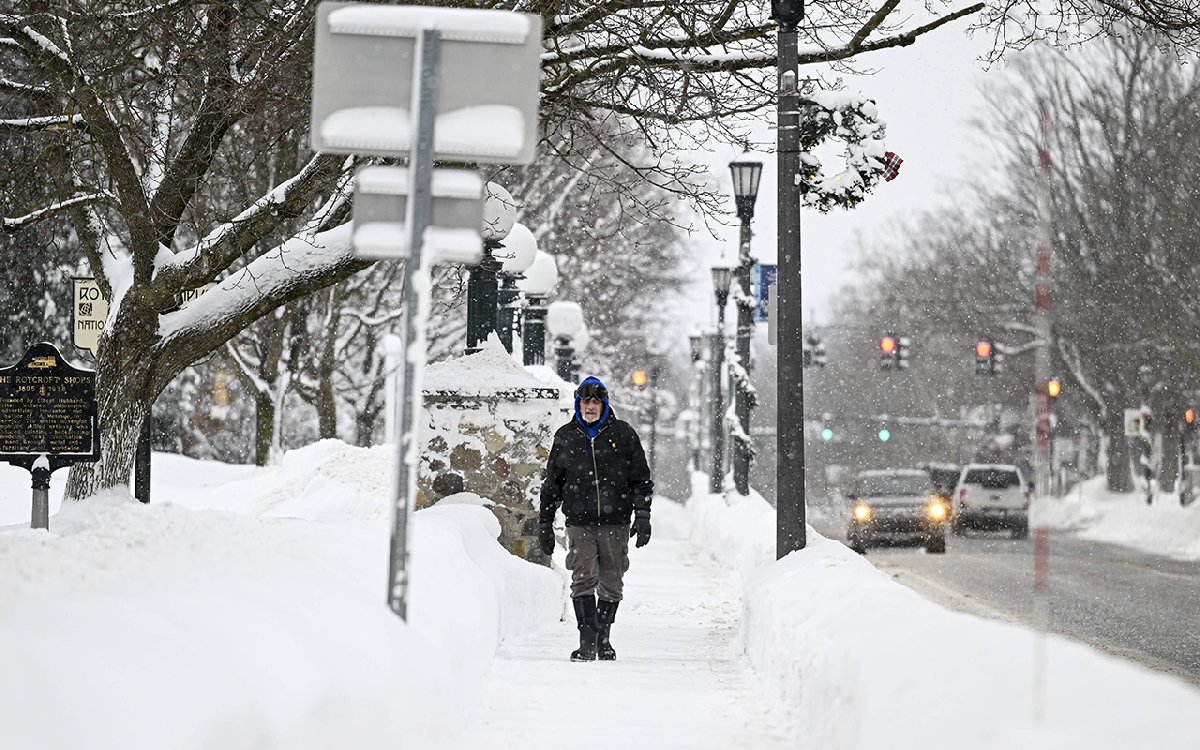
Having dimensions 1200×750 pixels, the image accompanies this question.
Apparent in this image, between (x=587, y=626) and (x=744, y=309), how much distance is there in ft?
49.2

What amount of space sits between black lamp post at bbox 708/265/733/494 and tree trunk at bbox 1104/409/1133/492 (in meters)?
15.1

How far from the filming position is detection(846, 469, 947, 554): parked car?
1057 inches

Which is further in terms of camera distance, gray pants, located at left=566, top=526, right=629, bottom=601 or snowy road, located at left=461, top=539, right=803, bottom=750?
gray pants, located at left=566, top=526, right=629, bottom=601

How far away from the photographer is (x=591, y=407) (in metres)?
10.4

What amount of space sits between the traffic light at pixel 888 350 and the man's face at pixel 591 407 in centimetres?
3366

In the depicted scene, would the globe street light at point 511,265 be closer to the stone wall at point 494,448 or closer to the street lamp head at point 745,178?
the stone wall at point 494,448

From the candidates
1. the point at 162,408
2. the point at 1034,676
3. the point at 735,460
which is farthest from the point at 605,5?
the point at 162,408

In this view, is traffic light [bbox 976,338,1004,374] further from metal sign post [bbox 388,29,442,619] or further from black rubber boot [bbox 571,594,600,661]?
metal sign post [bbox 388,29,442,619]

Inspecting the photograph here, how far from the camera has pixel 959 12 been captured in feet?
42.6

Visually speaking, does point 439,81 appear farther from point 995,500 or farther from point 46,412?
point 995,500

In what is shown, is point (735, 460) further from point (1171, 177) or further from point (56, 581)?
point (56, 581)

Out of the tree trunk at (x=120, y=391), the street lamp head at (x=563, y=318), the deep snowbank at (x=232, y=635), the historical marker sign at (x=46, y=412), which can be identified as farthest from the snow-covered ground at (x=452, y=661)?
the street lamp head at (x=563, y=318)

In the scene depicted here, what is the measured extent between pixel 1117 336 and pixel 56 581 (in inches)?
1559

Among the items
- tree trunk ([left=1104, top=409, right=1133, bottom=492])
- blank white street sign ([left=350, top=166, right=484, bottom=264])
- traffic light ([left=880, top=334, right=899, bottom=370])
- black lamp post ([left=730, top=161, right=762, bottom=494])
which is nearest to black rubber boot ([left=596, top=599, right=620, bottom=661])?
blank white street sign ([left=350, top=166, right=484, bottom=264])
